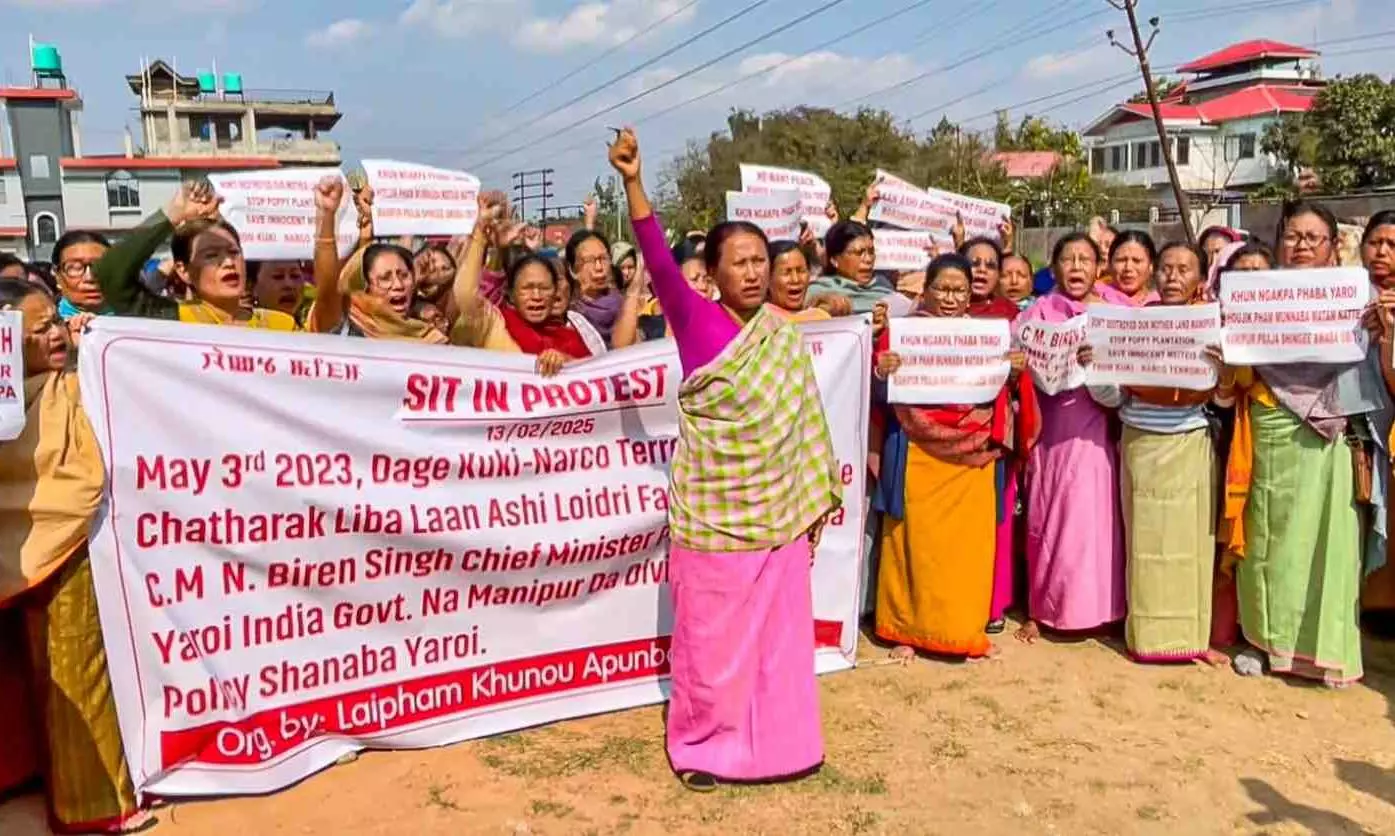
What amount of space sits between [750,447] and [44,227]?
5276 centimetres

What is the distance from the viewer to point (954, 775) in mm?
3914

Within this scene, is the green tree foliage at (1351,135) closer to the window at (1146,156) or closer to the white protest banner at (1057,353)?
the window at (1146,156)

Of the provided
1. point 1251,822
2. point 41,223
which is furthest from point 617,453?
point 41,223

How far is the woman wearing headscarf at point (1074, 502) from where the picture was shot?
5.13 meters

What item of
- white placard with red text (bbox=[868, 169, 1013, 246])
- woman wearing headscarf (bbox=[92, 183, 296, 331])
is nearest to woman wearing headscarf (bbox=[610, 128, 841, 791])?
woman wearing headscarf (bbox=[92, 183, 296, 331])

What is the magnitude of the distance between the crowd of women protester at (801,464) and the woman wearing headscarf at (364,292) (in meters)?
0.01

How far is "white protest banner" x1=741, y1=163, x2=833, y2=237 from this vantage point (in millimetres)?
7188

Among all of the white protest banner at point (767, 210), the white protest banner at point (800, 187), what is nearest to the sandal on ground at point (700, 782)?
the white protest banner at point (767, 210)

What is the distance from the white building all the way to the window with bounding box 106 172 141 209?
40.9 m

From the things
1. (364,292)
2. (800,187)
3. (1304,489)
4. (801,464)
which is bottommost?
(1304,489)

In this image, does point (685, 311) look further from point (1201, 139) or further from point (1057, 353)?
point (1201, 139)

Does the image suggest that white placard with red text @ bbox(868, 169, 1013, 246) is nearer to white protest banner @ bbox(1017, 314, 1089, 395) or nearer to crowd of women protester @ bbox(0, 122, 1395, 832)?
crowd of women protester @ bbox(0, 122, 1395, 832)

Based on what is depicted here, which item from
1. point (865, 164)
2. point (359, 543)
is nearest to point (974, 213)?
point (359, 543)

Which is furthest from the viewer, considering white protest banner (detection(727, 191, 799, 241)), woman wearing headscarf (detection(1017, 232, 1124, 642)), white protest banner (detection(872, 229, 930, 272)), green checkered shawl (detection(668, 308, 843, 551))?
white protest banner (detection(872, 229, 930, 272))
